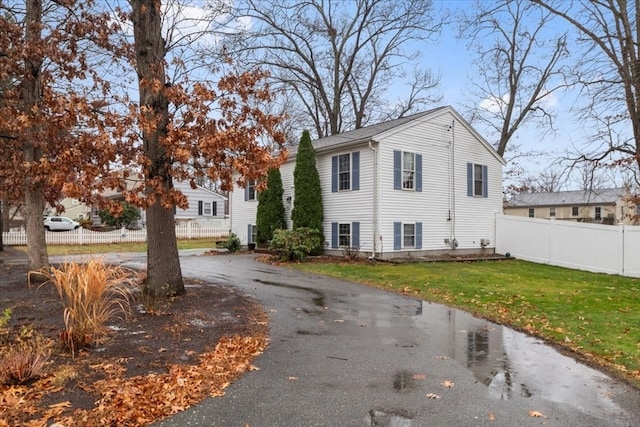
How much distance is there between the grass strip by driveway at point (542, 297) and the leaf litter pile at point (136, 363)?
169 inches

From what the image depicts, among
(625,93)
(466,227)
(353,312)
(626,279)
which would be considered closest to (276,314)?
(353,312)

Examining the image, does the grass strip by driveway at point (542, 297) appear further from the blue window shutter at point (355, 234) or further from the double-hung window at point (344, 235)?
the double-hung window at point (344, 235)

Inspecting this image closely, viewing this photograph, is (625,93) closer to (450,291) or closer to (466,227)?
(466,227)

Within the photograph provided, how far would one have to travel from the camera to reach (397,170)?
16078 mm

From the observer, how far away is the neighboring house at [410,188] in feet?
51.7

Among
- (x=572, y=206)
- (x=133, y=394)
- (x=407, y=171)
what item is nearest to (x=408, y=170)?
(x=407, y=171)

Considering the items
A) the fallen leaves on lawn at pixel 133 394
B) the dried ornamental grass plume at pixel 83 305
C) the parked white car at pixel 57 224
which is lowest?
the fallen leaves on lawn at pixel 133 394

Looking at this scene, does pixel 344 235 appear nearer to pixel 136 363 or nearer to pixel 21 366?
pixel 136 363

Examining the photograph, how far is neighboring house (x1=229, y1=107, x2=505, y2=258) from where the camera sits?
51.7 ft

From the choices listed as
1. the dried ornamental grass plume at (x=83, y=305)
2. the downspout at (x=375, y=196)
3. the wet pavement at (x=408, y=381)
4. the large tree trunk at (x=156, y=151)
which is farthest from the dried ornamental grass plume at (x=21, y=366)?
the downspout at (x=375, y=196)

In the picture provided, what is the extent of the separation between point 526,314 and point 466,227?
11.0 metres

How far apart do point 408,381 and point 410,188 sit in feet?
41.5

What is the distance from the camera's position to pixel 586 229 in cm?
1577

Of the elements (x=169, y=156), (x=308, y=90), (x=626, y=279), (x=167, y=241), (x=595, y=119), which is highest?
(x=308, y=90)
